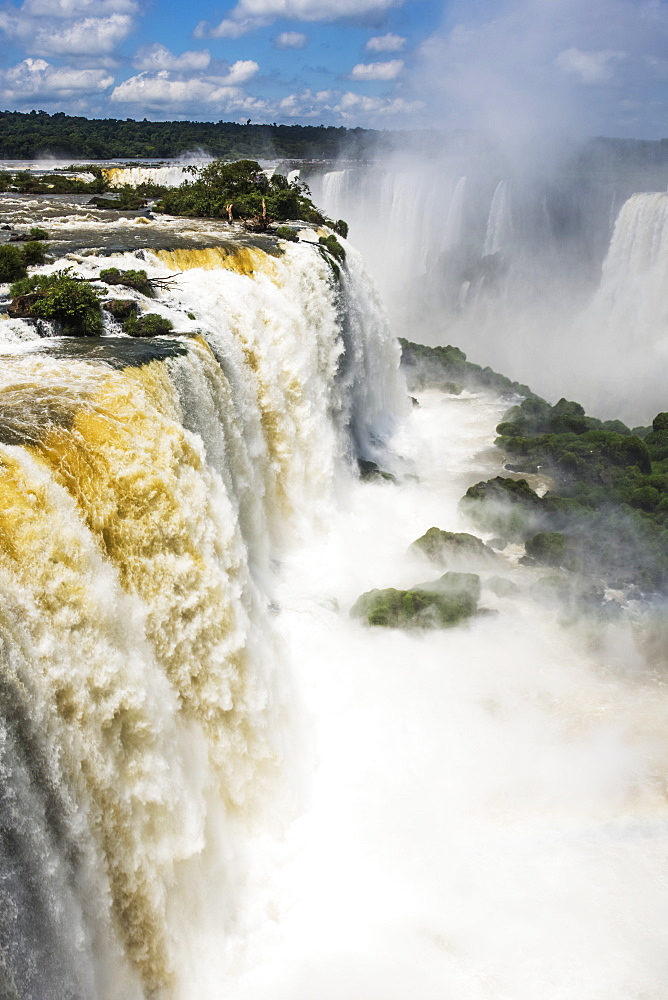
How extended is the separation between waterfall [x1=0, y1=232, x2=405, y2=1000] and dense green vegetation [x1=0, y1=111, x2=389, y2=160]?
61.1 metres

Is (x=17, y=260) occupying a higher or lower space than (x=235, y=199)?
lower

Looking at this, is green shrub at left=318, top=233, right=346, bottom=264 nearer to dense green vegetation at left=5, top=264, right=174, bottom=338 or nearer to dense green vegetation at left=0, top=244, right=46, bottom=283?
dense green vegetation at left=0, top=244, right=46, bottom=283

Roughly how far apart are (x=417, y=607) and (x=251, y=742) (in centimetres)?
540

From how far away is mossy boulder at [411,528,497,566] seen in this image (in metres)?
16.5

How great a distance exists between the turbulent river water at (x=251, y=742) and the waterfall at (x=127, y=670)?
32 millimetres

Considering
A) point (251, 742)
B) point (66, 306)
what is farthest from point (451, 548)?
point (66, 306)

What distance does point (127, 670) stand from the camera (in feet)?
24.5

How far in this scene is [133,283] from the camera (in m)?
14.5

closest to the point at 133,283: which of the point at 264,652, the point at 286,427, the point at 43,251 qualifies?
the point at 43,251

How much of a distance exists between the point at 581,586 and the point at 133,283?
11.6 m

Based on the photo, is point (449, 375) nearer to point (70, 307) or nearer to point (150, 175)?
point (70, 307)

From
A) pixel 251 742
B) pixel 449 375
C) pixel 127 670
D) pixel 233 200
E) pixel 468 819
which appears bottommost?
pixel 468 819

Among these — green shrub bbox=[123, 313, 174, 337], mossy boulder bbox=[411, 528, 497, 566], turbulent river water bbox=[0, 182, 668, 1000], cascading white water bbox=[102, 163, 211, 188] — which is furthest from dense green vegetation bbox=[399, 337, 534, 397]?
cascading white water bbox=[102, 163, 211, 188]

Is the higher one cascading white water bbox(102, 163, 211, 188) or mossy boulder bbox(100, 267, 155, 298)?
cascading white water bbox(102, 163, 211, 188)
